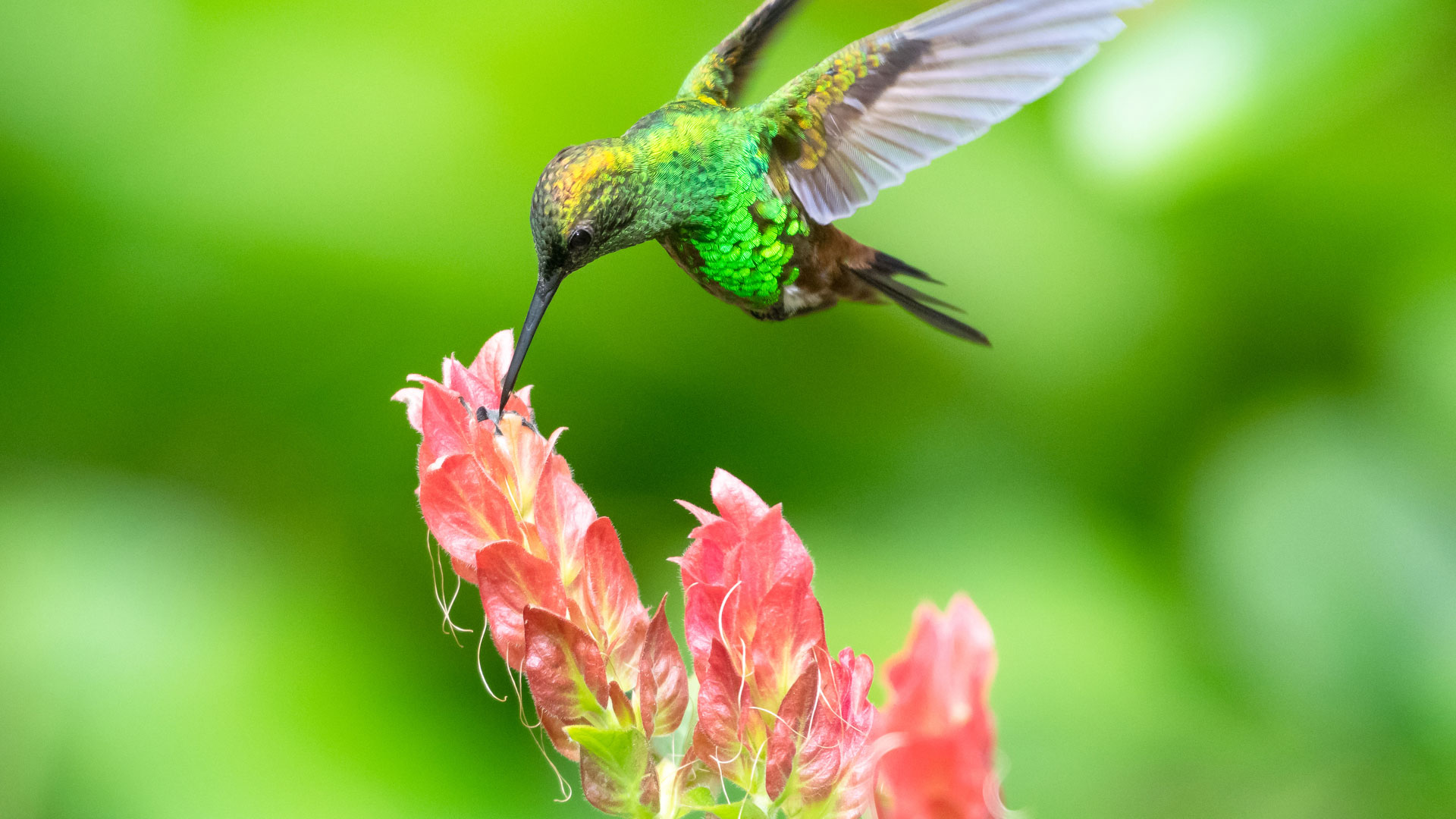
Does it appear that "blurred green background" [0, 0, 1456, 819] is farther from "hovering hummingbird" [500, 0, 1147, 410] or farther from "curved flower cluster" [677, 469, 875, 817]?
"curved flower cluster" [677, 469, 875, 817]

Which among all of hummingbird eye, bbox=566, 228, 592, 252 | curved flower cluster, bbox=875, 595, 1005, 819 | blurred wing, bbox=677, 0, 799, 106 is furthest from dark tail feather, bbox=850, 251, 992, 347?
curved flower cluster, bbox=875, 595, 1005, 819

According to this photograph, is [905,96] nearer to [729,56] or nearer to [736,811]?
[729,56]

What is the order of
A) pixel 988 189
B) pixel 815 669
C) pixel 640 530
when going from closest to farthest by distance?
pixel 815 669 → pixel 640 530 → pixel 988 189

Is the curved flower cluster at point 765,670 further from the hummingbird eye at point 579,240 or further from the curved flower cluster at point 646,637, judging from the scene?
the hummingbird eye at point 579,240

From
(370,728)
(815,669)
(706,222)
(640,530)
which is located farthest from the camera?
(640,530)

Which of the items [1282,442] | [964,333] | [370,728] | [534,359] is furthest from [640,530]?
[1282,442]

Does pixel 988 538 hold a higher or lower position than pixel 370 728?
higher

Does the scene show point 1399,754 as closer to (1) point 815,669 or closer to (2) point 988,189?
(2) point 988,189

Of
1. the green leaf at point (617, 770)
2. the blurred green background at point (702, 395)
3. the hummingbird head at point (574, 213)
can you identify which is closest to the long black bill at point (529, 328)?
the hummingbird head at point (574, 213)

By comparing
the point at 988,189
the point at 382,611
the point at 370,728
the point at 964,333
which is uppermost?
the point at 988,189
